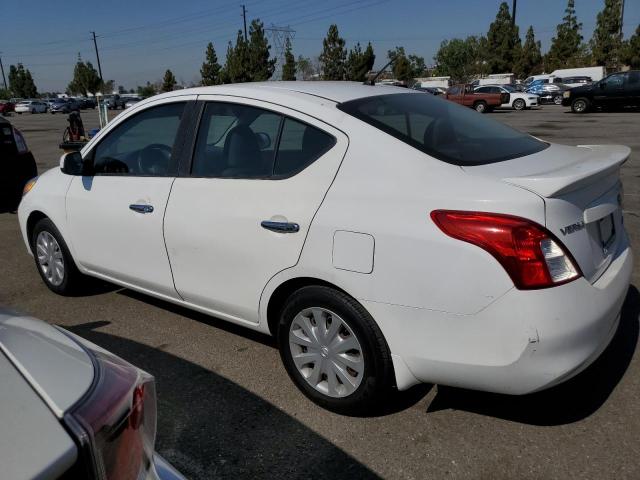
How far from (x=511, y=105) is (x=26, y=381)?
35470mm

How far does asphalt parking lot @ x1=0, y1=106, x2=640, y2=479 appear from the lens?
2500 mm

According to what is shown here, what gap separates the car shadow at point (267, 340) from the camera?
Result: 2.90 meters

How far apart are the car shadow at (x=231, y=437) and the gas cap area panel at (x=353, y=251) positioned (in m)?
0.86

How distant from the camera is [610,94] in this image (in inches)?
1051

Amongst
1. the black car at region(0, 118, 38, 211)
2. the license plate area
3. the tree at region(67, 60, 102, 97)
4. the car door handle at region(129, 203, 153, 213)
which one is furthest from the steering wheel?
the tree at region(67, 60, 102, 97)

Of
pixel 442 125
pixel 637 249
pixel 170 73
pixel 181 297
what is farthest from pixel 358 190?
pixel 170 73

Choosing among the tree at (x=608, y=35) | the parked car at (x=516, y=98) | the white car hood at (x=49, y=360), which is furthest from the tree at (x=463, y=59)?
the white car hood at (x=49, y=360)

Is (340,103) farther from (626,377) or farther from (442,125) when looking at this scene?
(626,377)

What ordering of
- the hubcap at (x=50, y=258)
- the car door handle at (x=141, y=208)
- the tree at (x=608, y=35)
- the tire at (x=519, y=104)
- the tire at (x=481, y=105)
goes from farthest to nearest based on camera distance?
the tree at (x=608, y=35), the tire at (x=519, y=104), the tire at (x=481, y=105), the hubcap at (x=50, y=258), the car door handle at (x=141, y=208)

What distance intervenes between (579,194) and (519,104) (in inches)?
1315

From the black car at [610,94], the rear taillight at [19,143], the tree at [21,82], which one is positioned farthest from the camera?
the tree at [21,82]

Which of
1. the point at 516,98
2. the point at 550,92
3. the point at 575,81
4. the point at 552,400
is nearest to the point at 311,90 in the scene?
the point at 552,400

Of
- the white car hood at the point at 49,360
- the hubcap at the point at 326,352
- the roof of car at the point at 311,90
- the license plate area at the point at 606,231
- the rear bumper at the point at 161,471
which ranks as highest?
the roof of car at the point at 311,90

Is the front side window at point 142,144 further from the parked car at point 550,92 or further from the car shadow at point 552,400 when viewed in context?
the parked car at point 550,92
